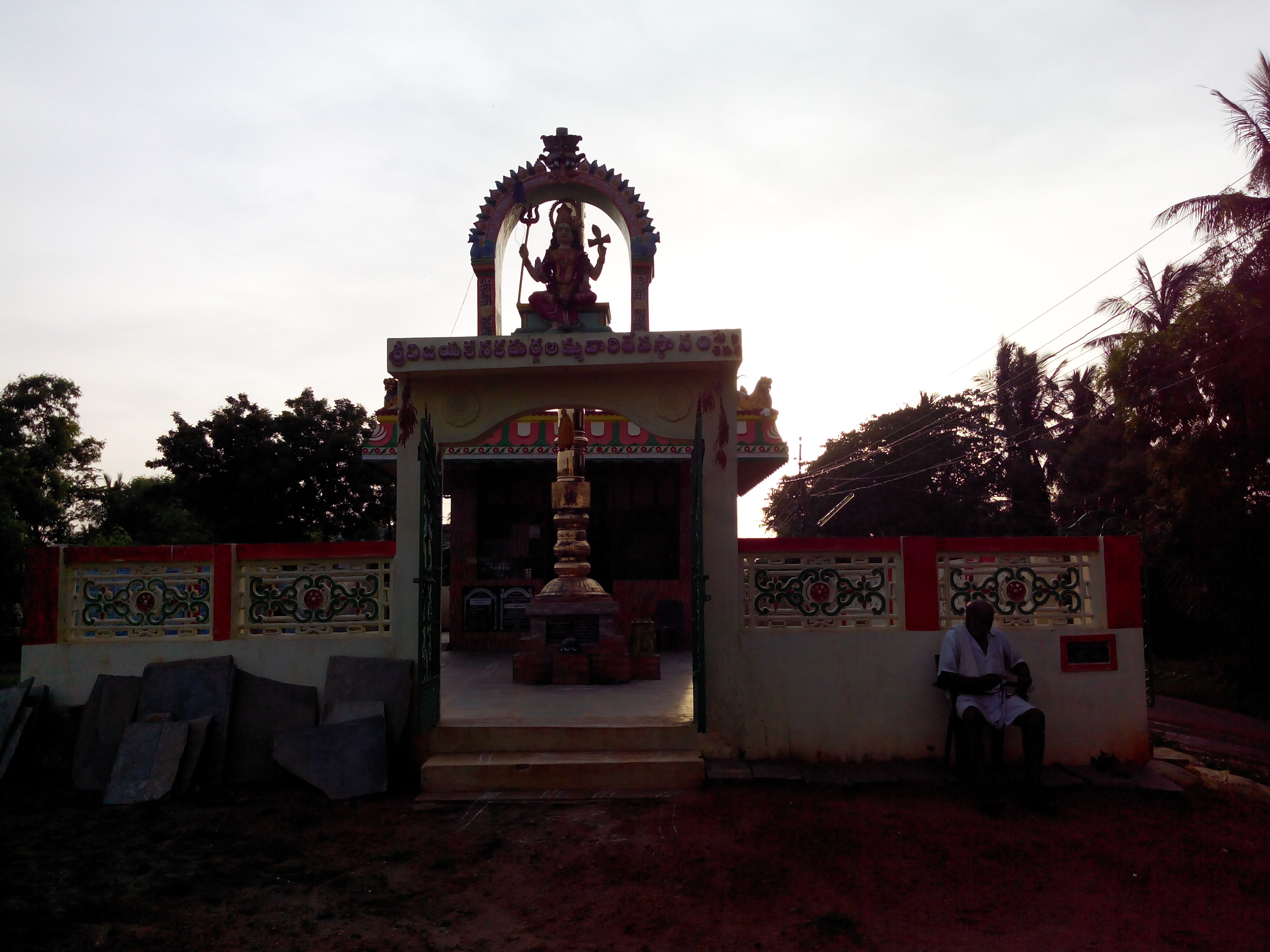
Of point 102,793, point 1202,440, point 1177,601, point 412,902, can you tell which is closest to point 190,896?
point 412,902

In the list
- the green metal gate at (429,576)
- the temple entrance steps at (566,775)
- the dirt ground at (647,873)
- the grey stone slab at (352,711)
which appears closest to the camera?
the dirt ground at (647,873)

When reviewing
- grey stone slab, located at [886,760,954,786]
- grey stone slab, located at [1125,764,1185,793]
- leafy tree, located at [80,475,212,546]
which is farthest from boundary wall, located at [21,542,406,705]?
leafy tree, located at [80,475,212,546]

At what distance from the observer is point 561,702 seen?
8.01m

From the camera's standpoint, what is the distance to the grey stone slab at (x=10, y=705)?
260 inches

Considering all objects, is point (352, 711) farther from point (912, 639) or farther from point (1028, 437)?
point (1028, 437)

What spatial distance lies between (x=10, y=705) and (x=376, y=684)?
9.07 feet

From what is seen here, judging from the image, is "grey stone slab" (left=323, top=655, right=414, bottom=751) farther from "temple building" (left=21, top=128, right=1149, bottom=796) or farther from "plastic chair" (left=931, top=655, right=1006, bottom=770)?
"plastic chair" (left=931, top=655, right=1006, bottom=770)

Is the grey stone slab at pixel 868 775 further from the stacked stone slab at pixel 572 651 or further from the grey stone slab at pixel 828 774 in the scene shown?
the stacked stone slab at pixel 572 651

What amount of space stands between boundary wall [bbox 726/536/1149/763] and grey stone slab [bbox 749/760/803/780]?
0.11 meters

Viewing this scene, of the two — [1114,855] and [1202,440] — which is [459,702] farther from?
[1202,440]

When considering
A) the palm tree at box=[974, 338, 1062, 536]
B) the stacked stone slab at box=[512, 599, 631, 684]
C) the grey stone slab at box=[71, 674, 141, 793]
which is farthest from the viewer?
the palm tree at box=[974, 338, 1062, 536]

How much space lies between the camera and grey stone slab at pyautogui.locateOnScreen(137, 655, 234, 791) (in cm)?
645

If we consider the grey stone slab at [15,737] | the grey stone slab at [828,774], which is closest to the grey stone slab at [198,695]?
the grey stone slab at [15,737]

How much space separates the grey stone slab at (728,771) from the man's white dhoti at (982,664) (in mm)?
1548
